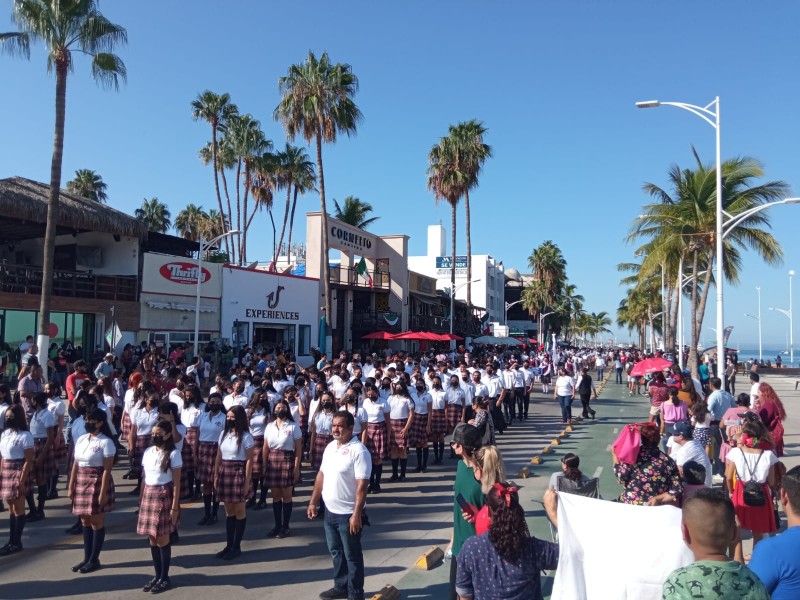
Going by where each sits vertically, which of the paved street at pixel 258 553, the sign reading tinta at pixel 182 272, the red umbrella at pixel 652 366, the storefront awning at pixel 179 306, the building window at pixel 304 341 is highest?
the sign reading tinta at pixel 182 272

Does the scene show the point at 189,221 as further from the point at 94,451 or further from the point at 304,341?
the point at 94,451

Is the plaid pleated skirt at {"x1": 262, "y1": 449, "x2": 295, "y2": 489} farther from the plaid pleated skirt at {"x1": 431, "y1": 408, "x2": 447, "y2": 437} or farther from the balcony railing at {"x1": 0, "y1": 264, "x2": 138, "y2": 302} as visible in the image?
the balcony railing at {"x1": 0, "y1": 264, "x2": 138, "y2": 302}

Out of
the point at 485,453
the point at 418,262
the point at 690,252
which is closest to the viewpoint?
the point at 485,453

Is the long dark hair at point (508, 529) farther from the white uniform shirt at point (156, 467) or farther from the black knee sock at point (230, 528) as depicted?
the black knee sock at point (230, 528)

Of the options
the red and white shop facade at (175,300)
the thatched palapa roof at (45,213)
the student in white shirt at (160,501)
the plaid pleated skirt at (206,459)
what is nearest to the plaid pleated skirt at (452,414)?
the plaid pleated skirt at (206,459)

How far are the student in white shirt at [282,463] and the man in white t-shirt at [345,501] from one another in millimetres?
1866

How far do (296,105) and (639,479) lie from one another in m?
27.7

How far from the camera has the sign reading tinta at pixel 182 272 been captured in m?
26.2

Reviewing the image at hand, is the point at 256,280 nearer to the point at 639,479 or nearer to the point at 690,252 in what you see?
the point at 690,252

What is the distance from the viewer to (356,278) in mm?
37469

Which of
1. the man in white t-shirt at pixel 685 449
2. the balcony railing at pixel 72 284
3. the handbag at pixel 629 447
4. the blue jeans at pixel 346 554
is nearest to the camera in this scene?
the handbag at pixel 629 447

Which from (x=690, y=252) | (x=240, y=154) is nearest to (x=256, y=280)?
(x=240, y=154)

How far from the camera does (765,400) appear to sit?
32.1ft

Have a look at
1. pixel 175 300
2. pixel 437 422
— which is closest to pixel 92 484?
pixel 437 422
